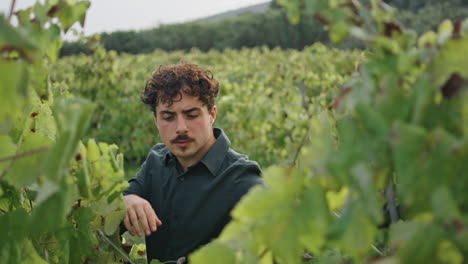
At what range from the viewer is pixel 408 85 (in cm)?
85

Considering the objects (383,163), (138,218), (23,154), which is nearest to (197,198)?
(138,218)

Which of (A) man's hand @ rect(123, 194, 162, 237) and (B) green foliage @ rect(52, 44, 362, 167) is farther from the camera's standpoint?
(B) green foliage @ rect(52, 44, 362, 167)

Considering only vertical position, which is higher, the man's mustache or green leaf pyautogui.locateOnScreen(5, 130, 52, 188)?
green leaf pyautogui.locateOnScreen(5, 130, 52, 188)

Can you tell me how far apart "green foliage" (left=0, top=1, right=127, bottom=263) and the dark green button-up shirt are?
2.70ft

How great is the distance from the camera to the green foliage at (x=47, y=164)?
778 millimetres

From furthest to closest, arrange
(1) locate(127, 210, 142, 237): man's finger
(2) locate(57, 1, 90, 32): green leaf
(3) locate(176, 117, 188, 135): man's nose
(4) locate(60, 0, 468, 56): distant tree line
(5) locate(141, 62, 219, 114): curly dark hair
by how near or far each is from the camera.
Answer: (4) locate(60, 0, 468, 56): distant tree line → (5) locate(141, 62, 219, 114): curly dark hair → (3) locate(176, 117, 188, 135): man's nose → (1) locate(127, 210, 142, 237): man's finger → (2) locate(57, 1, 90, 32): green leaf

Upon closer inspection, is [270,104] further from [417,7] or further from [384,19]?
[417,7]

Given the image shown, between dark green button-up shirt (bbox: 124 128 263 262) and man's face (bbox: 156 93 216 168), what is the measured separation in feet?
0.30

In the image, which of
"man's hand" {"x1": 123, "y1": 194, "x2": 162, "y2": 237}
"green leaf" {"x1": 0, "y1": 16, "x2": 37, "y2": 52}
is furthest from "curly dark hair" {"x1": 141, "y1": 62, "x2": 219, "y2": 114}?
"green leaf" {"x1": 0, "y1": 16, "x2": 37, "y2": 52}

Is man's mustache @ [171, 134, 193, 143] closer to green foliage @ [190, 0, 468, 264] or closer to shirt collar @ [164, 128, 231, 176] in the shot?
shirt collar @ [164, 128, 231, 176]

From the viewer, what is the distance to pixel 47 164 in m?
0.88

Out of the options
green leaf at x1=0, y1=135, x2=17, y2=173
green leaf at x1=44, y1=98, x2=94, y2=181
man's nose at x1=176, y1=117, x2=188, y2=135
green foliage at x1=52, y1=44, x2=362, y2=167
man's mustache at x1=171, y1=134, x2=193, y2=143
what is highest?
green leaf at x1=44, y1=98, x2=94, y2=181

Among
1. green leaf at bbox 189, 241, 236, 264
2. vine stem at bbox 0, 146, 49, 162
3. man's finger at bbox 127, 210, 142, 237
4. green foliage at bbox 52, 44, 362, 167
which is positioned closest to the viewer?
green leaf at bbox 189, 241, 236, 264

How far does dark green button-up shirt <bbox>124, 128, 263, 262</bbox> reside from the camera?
2523 millimetres
